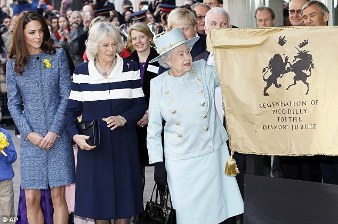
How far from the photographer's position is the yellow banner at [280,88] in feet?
19.5

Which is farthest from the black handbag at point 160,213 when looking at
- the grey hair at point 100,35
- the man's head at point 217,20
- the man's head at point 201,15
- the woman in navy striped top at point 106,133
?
the man's head at point 201,15

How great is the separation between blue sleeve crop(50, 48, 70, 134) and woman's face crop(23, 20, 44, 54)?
0.82ft

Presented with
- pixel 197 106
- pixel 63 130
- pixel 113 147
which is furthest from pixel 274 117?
pixel 63 130

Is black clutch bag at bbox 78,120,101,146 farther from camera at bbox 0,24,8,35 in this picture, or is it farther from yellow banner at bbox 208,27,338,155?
camera at bbox 0,24,8,35

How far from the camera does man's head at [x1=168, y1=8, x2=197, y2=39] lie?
8734 millimetres

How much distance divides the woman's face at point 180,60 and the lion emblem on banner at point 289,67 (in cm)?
108

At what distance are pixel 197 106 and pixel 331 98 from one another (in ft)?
4.79

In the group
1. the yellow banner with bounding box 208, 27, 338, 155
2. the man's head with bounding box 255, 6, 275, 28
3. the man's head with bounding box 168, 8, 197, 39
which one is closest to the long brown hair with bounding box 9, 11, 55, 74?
the man's head with bounding box 168, 8, 197, 39

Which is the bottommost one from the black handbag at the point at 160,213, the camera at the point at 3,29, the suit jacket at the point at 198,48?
the black handbag at the point at 160,213

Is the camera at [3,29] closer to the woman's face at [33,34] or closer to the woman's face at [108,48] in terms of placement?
the woman's face at [33,34]

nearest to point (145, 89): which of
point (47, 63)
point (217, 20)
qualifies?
point (217, 20)

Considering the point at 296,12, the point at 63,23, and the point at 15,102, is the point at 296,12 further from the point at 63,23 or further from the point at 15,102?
the point at 63,23

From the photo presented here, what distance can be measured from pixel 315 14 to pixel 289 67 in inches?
112

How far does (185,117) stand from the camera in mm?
7113
